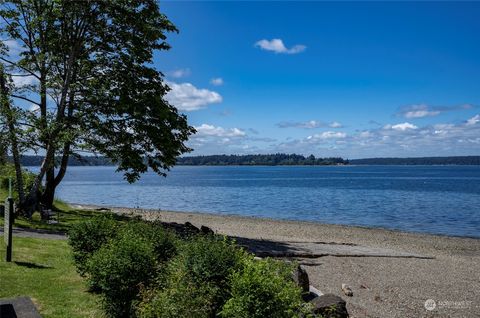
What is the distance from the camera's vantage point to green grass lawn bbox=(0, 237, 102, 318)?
9.25 meters

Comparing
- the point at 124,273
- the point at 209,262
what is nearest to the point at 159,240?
the point at 124,273

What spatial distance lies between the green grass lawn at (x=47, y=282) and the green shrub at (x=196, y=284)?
218 cm

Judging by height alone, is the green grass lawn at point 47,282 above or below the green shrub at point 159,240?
below

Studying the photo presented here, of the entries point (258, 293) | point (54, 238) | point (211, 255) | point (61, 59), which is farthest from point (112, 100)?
point (258, 293)

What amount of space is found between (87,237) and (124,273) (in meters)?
3.18

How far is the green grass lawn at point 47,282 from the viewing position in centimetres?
925

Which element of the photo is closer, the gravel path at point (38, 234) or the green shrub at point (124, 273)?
the green shrub at point (124, 273)

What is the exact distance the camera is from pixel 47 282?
11141 millimetres

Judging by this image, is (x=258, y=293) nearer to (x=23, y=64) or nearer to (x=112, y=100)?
(x=112, y=100)

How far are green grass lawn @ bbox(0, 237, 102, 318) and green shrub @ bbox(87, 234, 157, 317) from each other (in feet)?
2.14

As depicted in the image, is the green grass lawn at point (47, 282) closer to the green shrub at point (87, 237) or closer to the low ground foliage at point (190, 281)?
the low ground foliage at point (190, 281)

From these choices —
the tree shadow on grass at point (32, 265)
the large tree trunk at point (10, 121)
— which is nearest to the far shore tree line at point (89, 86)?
the large tree trunk at point (10, 121)

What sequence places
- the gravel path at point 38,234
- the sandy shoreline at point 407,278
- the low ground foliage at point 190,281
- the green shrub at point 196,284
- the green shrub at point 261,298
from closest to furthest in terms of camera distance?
the green shrub at point 261,298 < the low ground foliage at point 190,281 < the green shrub at point 196,284 < the sandy shoreline at point 407,278 < the gravel path at point 38,234

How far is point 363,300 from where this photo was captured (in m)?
14.4
